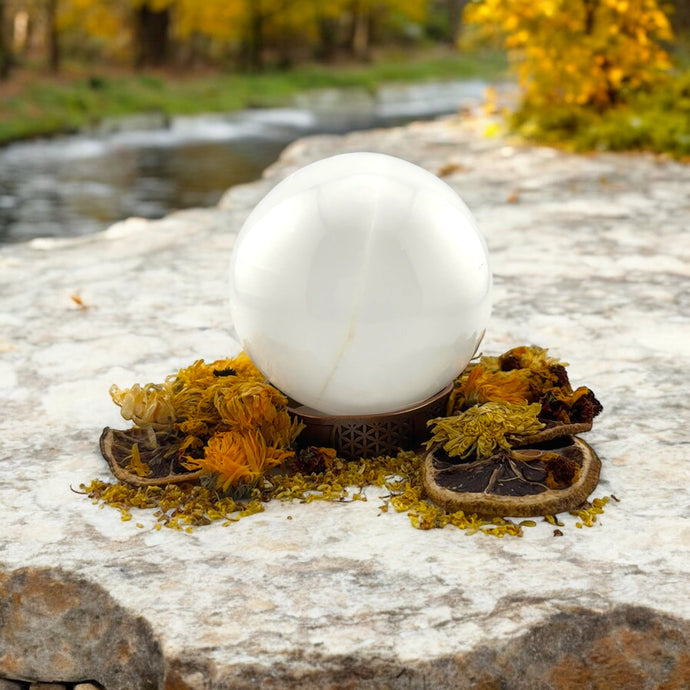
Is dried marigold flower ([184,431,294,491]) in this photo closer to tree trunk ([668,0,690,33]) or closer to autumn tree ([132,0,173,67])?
tree trunk ([668,0,690,33])

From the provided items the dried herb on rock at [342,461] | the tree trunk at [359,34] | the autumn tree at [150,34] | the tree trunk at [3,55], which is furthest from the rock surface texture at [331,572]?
the tree trunk at [359,34]

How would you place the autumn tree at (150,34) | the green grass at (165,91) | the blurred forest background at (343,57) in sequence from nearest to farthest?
the blurred forest background at (343,57), the green grass at (165,91), the autumn tree at (150,34)

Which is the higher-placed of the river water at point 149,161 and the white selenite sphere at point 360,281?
the white selenite sphere at point 360,281

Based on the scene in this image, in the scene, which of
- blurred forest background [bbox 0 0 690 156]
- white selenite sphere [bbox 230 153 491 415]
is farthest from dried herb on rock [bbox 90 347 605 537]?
blurred forest background [bbox 0 0 690 156]

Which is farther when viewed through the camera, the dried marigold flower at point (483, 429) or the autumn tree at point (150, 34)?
the autumn tree at point (150, 34)

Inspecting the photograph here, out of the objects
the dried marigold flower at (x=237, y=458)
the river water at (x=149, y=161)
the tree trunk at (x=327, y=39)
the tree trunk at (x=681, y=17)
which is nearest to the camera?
the dried marigold flower at (x=237, y=458)

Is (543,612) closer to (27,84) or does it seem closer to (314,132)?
(314,132)

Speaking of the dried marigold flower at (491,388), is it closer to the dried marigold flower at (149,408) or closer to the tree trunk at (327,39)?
the dried marigold flower at (149,408)
